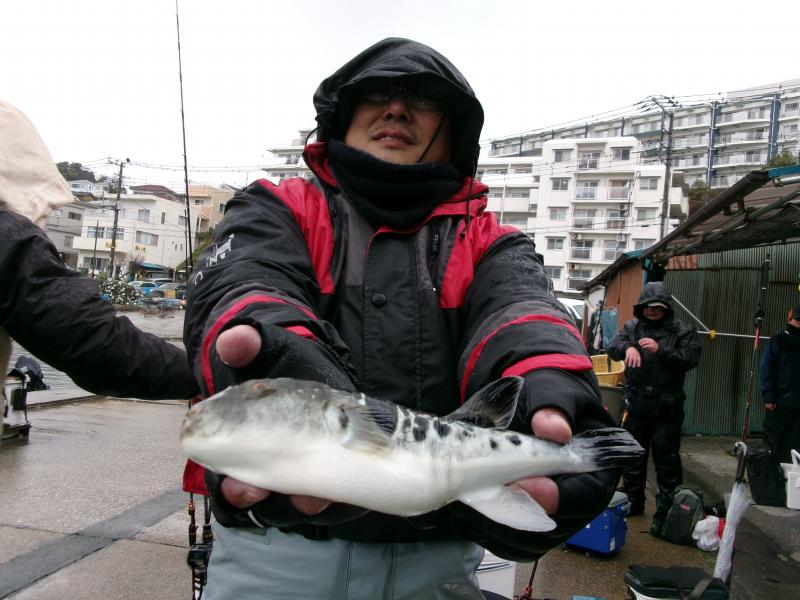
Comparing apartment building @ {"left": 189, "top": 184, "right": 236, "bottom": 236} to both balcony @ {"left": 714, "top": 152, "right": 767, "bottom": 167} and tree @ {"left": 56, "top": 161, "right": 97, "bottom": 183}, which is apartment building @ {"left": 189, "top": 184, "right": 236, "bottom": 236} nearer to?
tree @ {"left": 56, "top": 161, "right": 97, "bottom": 183}

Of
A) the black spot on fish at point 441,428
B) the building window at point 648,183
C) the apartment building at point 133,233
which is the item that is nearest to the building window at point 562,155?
the building window at point 648,183

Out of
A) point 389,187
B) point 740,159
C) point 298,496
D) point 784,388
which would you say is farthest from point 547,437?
point 740,159

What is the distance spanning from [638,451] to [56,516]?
4808 mm

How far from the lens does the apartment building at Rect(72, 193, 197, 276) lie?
6812cm

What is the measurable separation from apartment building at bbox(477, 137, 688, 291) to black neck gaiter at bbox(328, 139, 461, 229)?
5493cm

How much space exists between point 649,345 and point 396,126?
528 cm

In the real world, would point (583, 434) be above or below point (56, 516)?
above

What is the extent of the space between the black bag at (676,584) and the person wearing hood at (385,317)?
218cm

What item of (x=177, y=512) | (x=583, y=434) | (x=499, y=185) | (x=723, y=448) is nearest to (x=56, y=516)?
(x=177, y=512)

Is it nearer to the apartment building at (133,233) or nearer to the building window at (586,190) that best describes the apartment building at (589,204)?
the building window at (586,190)

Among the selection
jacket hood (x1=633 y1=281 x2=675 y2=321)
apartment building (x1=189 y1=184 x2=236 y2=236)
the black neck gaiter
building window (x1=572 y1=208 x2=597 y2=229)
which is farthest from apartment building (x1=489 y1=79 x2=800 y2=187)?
the black neck gaiter

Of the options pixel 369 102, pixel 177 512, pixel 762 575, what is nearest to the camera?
pixel 369 102

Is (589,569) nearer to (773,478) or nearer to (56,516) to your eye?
(773,478)

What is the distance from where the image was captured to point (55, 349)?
2281 mm
